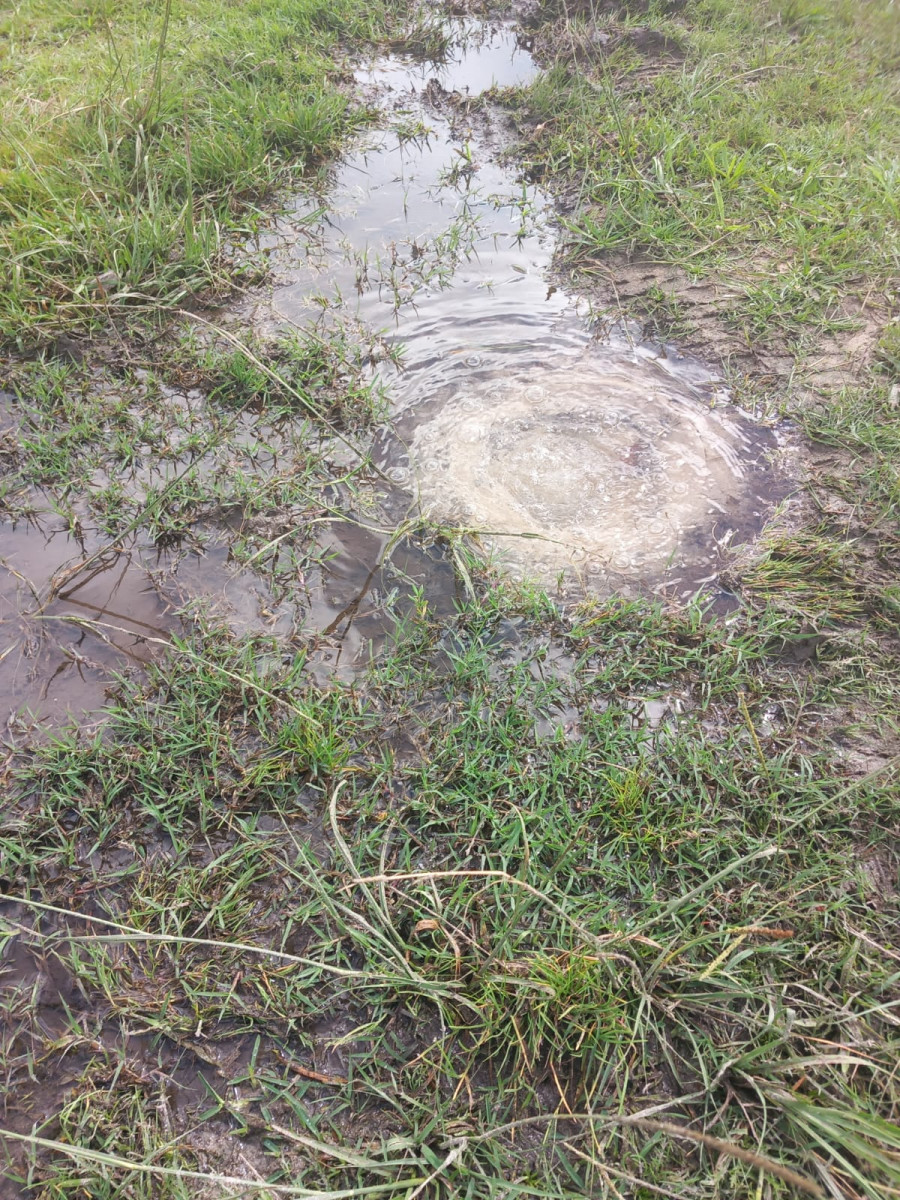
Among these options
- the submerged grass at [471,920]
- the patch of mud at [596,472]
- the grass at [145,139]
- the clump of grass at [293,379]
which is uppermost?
the grass at [145,139]

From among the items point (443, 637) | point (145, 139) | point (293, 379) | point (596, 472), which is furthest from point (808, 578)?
point (145, 139)

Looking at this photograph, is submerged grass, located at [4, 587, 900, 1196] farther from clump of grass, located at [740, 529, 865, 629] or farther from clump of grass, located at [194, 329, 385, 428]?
clump of grass, located at [194, 329, 385, 428]

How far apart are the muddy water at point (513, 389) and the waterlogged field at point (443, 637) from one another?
21 mm

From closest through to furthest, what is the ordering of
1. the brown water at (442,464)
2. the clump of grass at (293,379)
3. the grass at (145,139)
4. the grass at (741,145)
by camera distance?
1. the brown water at (442,464)
2. the clump of grass at (293,379)
3. the grass at (145,139)
4. the grass at (741,145)

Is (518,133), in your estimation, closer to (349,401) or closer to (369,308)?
(369,308)

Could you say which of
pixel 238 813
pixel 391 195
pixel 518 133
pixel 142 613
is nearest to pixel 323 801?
pixel 238 813

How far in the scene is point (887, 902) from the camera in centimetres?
181

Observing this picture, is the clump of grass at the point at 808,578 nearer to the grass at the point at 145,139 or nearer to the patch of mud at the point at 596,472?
the patch of mud at the point at 596,472

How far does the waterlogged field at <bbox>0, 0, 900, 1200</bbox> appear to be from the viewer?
1521mm

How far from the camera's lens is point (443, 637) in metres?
2.27

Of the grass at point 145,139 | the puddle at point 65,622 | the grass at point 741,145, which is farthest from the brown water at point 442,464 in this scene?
the grass at point 741,145

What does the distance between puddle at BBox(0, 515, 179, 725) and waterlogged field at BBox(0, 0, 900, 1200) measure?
0.05ft

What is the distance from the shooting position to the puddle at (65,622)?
212cm

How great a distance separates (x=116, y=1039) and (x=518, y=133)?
4.87 metres
